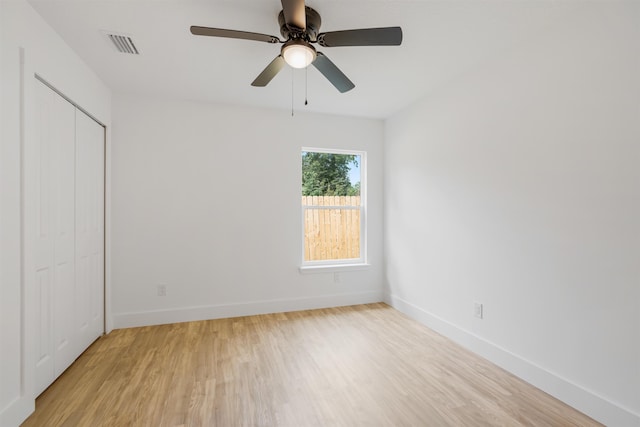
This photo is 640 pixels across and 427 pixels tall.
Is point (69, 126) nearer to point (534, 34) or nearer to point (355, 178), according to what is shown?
point (355, 178)

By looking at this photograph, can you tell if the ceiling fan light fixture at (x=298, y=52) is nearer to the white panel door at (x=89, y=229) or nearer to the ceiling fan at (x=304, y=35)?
the ceiling fan at (x=304, y=35)

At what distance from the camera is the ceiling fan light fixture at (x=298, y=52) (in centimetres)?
183

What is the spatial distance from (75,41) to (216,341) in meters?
2.72

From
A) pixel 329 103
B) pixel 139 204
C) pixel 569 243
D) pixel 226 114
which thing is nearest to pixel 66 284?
pixel 139 204

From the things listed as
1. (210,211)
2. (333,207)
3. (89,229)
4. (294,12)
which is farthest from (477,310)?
(89,229)

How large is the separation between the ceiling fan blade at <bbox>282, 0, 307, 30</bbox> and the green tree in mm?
2309

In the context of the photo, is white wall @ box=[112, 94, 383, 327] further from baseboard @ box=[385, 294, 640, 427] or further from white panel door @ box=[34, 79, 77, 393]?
baseboard @ box=[385, 294, 640, 427]

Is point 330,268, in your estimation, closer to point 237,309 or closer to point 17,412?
point 237,309

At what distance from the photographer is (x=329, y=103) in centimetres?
354

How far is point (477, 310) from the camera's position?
2680 millimetres

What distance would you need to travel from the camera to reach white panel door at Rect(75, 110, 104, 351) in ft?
8.45

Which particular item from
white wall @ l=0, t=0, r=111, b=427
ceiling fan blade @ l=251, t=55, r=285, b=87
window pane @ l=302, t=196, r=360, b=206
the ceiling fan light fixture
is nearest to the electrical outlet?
window pane @ l=302, t=196, r=360, b=206

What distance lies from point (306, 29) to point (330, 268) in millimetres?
2771

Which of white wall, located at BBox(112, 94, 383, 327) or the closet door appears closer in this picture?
the closet door
